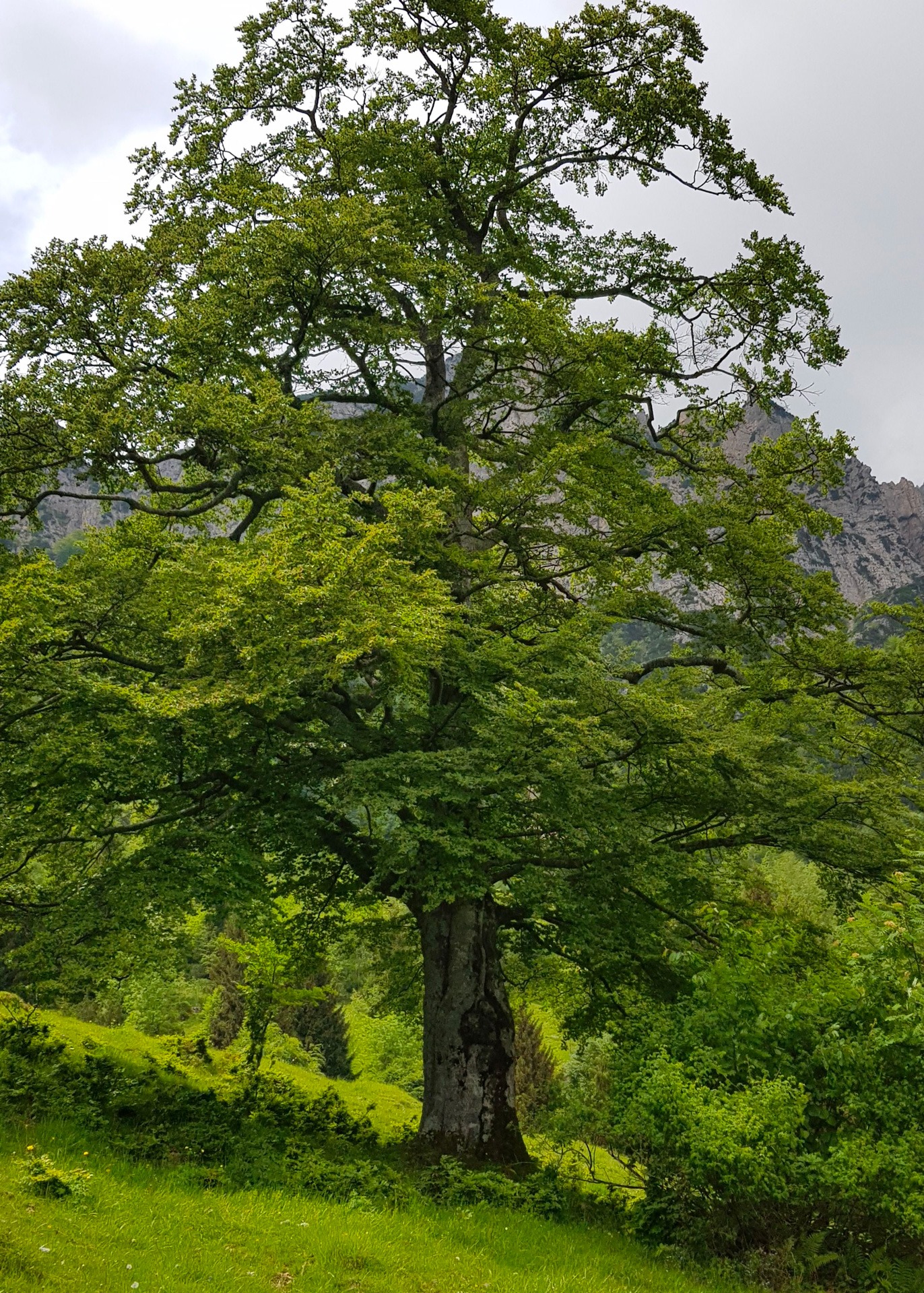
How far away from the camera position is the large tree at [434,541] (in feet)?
27.6

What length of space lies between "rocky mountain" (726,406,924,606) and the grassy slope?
97559mm

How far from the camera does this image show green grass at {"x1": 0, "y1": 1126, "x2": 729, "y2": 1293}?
4785 mm

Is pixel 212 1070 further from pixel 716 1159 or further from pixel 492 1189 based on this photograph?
pixel 716 1159

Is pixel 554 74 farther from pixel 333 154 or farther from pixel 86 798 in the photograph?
pixel 86 798

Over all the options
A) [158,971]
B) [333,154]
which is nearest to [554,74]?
[333,154]

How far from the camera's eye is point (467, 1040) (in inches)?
403

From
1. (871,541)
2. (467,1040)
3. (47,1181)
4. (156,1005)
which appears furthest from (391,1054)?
(871,541)

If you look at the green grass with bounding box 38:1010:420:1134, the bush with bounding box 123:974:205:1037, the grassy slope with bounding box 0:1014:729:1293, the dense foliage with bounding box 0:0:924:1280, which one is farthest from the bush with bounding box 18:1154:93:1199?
the bush with bounding box 123:974:205:1037

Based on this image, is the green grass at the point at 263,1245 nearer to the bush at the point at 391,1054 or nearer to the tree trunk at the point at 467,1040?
the tree trunk at the point at 467,1040

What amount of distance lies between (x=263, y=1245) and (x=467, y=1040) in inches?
187

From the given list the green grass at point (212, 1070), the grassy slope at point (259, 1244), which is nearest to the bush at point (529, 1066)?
the green grass at point (212, 1070)

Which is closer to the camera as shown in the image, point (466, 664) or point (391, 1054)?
point (466, 664)

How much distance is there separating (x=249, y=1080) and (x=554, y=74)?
48.1 ft

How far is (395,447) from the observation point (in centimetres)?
1091
